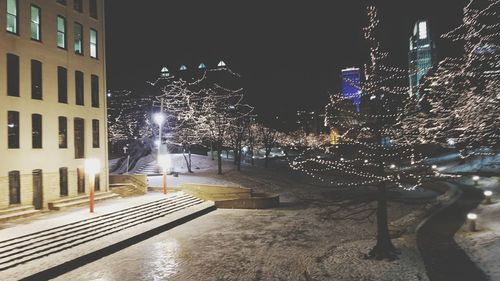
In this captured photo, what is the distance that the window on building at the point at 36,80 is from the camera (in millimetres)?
24484

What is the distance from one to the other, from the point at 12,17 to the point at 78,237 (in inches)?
492

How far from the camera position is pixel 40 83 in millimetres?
25016

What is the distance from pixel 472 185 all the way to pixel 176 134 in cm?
2713

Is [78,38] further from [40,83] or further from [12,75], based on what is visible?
[12,75]

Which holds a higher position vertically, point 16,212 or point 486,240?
point 16,212

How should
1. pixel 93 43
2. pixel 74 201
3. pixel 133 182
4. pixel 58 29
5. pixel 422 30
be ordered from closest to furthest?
pixel 74 201 → pixel 58 29 → pixel 93 43 → pixel 133 182 → pixel 422 30

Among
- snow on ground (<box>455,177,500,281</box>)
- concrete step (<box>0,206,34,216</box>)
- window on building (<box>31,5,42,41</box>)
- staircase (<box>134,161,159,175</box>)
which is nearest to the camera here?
snow on ground (<box>455,177,500,281</box>)

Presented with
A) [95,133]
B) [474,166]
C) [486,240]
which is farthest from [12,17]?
[474,166]

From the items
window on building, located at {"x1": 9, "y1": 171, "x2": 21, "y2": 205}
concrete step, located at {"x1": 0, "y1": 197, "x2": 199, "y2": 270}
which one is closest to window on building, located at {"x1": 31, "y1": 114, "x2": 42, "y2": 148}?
window on building, located at {"x1": 9, "y1": 171, "x2": 21, "y2": 205}

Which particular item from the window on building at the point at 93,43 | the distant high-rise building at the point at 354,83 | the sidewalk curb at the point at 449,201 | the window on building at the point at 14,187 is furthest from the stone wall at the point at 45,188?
A: the sidewalk curb at the point at 449,201

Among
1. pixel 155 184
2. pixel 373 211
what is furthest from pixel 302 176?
pixel 373 211

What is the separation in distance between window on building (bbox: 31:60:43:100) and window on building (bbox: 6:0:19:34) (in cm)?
202

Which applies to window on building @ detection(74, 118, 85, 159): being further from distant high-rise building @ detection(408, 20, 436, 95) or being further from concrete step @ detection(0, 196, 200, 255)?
distant high-rise building @ detection(408, 20, 436, 95)

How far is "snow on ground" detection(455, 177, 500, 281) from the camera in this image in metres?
13.8
